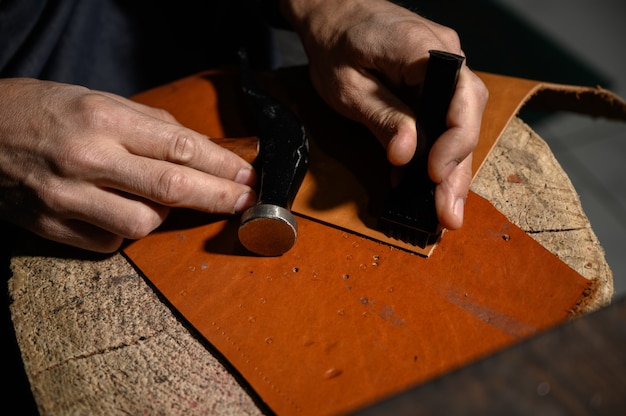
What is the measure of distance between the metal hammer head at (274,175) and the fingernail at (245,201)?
2cm

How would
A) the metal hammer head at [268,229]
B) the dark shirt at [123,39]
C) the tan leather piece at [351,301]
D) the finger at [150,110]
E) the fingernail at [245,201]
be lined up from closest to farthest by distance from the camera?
the tan leather piece at [351,301], the metal hammer head at [268,229], the fingernail at [245,201], the finger at [150,110], the dark shirt at [123,39]

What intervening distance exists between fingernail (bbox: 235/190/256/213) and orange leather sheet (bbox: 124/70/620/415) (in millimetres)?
35

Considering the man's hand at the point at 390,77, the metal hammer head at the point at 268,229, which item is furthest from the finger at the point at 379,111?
the metal hammer head at the point at 268,229

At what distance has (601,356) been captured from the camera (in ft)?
1.61

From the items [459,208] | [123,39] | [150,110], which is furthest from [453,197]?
[123,39]

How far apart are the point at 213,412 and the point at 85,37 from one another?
1121 mm

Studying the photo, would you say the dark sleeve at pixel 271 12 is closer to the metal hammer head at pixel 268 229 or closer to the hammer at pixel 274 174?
the hammer at pixel 274 174

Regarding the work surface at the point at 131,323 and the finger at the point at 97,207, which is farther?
the finger at the point at 97,207

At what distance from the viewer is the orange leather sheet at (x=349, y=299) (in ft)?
2.74

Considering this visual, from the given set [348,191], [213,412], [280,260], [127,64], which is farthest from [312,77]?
[213,412]

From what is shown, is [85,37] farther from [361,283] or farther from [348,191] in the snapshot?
[361,283]

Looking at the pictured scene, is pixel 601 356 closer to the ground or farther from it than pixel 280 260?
farther from it

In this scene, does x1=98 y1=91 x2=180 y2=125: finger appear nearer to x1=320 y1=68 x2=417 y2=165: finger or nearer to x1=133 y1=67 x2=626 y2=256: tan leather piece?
x1=133 y1=67 x2=626 y2=256: tan leather piece

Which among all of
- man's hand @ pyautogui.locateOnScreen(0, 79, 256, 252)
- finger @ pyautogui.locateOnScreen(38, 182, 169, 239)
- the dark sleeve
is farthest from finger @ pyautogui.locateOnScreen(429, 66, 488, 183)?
the dark sleeve
